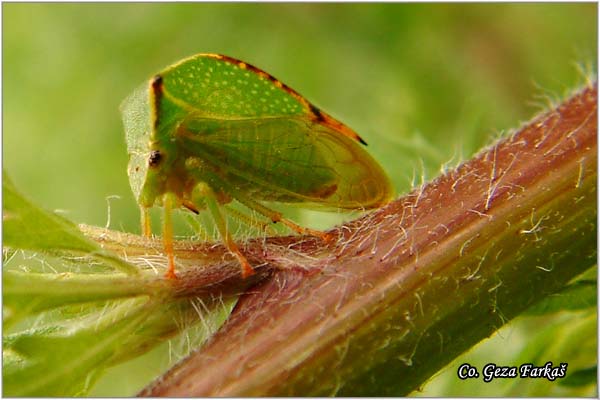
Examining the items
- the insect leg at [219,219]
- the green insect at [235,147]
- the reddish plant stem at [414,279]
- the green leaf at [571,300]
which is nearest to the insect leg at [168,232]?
the green insect at [235,147]

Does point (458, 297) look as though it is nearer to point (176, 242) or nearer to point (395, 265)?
point (395, 265)

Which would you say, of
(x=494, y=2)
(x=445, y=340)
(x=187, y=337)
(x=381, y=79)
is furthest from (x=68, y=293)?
(x=494, y=2)

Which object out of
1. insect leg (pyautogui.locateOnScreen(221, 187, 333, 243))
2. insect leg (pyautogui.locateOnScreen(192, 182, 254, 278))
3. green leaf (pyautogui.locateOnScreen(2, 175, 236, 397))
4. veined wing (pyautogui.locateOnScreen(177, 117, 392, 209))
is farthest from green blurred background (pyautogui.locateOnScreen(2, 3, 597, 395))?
green leaf (pyautogui.locateOnScreen(2, 175, 236, 397))

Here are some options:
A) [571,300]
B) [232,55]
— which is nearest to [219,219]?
[571,300]

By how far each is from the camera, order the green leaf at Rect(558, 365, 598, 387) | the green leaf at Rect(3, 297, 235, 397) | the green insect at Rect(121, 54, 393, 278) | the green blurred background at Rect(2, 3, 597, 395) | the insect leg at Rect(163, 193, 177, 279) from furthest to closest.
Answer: the green blurred background at Rect(2, 3, 597, 395)
the green insect at Rect(121, 54, 393, 278)
the green leaf at Rect(558, 365, 598, 387)
the insect leg at Rect(163, 193, 177, 279)
the green leaf at Rect(3, 297, 235, 397)

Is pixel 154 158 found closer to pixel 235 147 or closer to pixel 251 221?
pixel 235 147

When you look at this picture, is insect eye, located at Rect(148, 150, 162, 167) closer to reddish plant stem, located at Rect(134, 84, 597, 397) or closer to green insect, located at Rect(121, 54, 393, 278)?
A: green insect, located at Rect(121, 54, 393, 278)

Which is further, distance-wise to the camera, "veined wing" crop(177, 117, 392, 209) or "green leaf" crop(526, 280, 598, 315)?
"veined wing" crop(177, 117, 392, 209)
